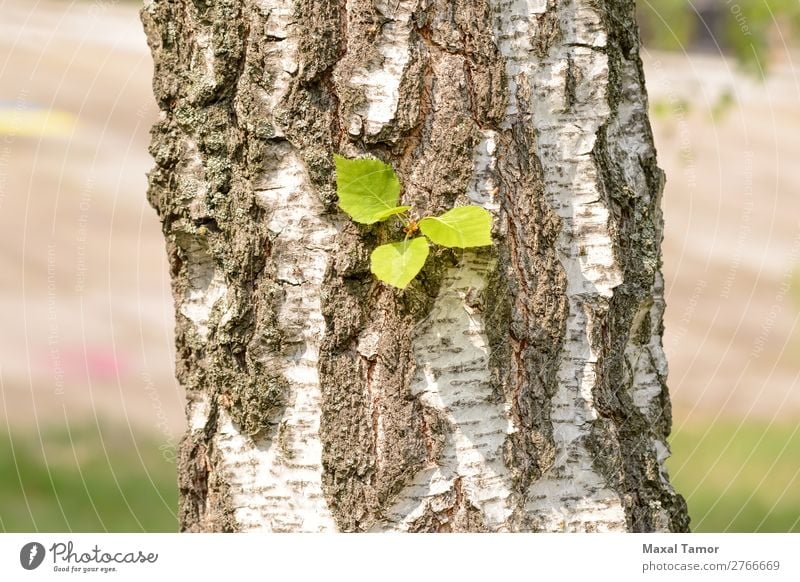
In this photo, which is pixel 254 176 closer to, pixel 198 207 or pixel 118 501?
pixel 198 207

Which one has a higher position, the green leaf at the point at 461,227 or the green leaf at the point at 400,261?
the green leaf at the point at 461,227

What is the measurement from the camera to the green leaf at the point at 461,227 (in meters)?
0.80

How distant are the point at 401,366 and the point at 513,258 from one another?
18cm

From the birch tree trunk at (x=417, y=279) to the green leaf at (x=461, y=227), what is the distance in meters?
0.03

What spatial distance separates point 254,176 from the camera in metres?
0.89
